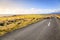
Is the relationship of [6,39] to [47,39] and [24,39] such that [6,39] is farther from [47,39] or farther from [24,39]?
[47,39]

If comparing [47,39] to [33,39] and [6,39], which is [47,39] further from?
[6,39]

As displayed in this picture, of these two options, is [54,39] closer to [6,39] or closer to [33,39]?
[33,39]

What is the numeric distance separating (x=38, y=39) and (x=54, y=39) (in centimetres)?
130

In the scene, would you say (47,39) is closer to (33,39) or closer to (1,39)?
(33,39)

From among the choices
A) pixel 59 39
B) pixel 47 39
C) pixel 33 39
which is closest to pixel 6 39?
pixel 33 39

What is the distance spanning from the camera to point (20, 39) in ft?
38.2

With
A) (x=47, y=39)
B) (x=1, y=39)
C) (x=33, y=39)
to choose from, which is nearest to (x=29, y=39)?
(x=33, y=39)

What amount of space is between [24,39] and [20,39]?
0.31 metres

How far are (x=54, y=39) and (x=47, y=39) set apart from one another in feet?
1.84

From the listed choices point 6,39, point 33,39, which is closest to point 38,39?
point 33,39

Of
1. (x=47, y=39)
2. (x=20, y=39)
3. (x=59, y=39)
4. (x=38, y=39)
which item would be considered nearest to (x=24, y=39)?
(x=20, y=39)

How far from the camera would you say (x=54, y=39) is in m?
11.8

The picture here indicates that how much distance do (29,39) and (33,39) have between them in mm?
317

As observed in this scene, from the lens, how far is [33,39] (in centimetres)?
1170
